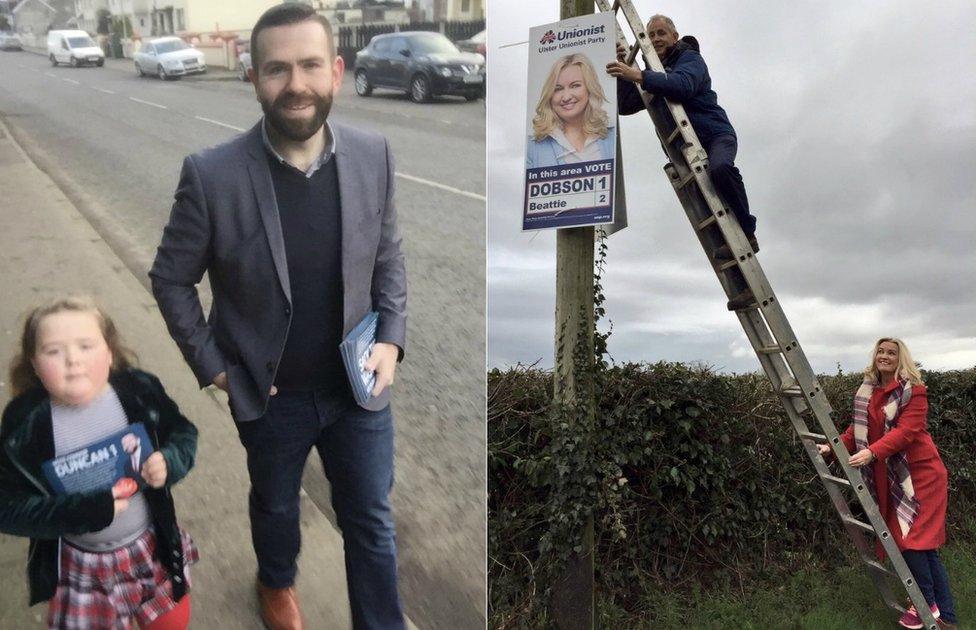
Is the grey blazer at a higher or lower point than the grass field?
higher

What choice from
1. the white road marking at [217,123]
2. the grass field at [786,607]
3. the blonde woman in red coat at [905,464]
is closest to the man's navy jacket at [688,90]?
the blonde woman in red coat at [905,464]

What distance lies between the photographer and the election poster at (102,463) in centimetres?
329

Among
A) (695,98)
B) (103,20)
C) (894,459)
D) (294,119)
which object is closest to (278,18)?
(294,119)

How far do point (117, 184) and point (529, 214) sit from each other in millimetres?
2095

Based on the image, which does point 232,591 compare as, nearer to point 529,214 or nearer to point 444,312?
point 444,312

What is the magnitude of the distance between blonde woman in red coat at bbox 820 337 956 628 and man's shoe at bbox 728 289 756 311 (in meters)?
0.95

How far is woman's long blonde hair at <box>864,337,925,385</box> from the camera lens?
5.59 m

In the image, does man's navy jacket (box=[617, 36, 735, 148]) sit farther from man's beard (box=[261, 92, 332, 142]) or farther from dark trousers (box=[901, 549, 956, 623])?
dark trousers (box=[901, 549, 956, 623])

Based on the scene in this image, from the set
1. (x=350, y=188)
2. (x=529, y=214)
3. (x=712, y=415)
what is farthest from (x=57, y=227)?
(x=712, y=415)

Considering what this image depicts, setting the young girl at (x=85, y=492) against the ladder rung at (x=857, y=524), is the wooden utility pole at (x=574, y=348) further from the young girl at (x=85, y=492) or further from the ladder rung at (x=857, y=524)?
the young girl at (x=85, y=492)

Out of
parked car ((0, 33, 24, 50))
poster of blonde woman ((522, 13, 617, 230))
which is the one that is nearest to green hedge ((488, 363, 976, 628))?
poster of blonde woman ((522, 13, 617, 230))

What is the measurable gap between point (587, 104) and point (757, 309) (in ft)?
4.66

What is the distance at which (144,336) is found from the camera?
3.51 meters

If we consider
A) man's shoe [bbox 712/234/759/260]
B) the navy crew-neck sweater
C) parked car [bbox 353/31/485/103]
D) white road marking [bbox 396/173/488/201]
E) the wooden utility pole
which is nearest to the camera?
the navy crew-neck sweater
